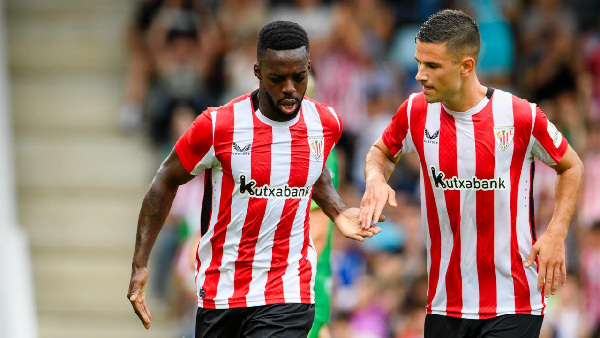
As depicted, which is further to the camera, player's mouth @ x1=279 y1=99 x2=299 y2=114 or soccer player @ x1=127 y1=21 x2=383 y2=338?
soccer player @ x1=127 y1=21 x2=383 y2=338

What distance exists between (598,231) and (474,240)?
507 centimetres

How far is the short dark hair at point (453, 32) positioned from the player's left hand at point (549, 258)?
3.46 feet

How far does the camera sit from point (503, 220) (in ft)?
18.1

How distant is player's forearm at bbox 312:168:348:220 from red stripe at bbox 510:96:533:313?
3.07 ft

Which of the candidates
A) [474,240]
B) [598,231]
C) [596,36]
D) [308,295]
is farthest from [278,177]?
[596,36]

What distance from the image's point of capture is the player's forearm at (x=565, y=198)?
5.40m

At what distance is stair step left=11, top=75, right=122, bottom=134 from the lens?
13133 mm

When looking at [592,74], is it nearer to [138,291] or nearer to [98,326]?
[98,326]

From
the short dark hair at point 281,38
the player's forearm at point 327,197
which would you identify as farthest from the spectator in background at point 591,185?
the short dark hair at point 281,38

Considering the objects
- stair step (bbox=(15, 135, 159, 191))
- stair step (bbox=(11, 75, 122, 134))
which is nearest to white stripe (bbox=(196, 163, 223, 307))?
stair step (bbox=(15, 135, 159, 191))

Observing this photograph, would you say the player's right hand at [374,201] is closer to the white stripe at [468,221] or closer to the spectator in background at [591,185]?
the white stripe at [468,221]

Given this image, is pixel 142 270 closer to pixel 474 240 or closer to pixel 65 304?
pixel 474 240

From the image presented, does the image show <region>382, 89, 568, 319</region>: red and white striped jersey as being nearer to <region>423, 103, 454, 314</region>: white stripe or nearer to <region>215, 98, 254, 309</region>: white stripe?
<region>423, 103, 454, 314</region>: white stripe

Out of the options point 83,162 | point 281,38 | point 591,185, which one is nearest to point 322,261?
point 281,38
